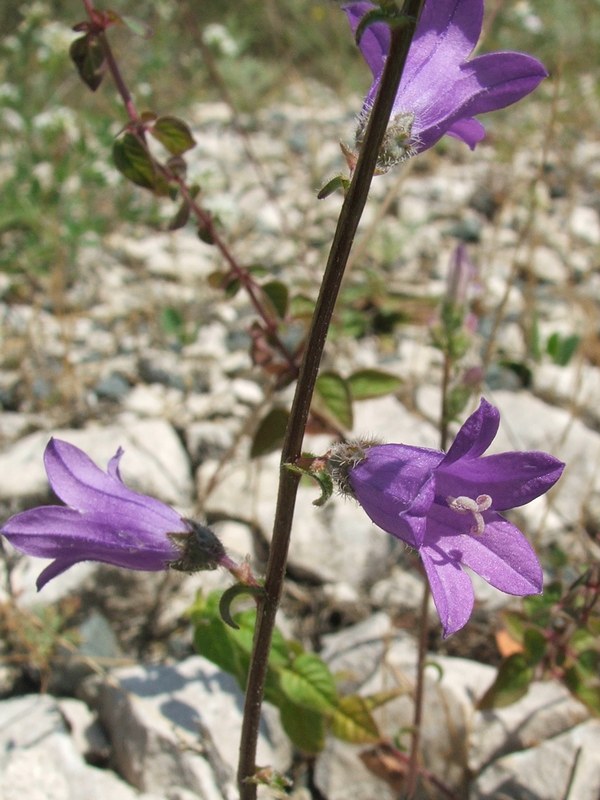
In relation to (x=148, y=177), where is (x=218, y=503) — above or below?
below

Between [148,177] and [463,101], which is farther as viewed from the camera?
[148,177]

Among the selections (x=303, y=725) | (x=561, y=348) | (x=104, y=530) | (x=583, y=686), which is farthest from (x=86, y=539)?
(x=561, y=348)

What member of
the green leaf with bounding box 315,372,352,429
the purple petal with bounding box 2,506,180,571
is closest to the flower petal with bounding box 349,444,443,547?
the purple petal with bounding box 2,506,180,571

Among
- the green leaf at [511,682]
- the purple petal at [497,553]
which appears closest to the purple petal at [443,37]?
the purple petal at [497,553]

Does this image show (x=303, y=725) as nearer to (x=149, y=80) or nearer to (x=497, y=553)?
(x=497, y=553)

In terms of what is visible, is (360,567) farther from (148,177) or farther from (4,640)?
(148,177)

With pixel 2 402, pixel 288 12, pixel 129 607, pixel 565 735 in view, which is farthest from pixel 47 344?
pixel 288 12

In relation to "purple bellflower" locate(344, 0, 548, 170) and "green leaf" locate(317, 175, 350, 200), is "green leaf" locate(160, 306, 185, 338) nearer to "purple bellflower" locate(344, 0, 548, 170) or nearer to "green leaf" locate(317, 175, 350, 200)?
"purple bellflower" locate(344, 0, 548, 170)
